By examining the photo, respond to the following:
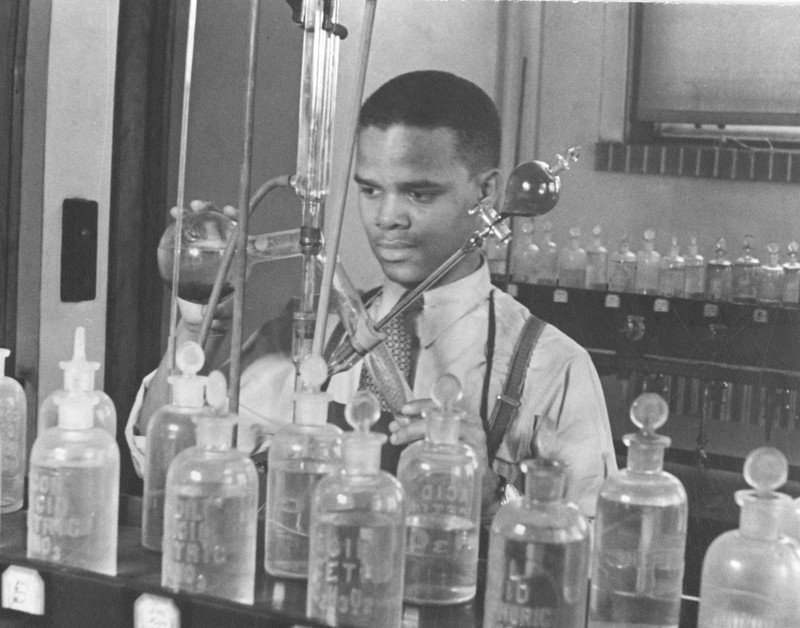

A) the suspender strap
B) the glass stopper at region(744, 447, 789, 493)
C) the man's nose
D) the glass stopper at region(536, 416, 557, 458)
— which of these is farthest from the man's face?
the glass stopper at region(744, 447, 789, 493)

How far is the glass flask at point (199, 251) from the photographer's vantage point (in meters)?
1.63

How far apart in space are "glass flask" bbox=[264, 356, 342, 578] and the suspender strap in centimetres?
20

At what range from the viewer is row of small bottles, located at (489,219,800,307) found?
52.0 inches

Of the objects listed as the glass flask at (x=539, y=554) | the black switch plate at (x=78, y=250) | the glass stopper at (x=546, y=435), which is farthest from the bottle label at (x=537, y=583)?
the black switch plate at (x=78, y=250)

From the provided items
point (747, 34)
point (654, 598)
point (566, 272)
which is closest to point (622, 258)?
point (566, 272)

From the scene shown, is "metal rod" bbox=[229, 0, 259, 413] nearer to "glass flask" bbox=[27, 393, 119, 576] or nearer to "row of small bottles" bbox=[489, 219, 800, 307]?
"glass flask" bbox=[27, 393, 119, 576]

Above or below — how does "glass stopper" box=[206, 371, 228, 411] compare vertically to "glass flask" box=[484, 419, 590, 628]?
above

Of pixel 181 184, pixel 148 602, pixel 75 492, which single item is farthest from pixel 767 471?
pixel 181 184

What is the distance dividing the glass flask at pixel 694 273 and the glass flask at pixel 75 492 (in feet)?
2.31

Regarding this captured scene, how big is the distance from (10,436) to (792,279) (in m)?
1.06

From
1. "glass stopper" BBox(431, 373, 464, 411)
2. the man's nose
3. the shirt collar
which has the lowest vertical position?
"glass stopper" BBox(431, 373, 464, 411)

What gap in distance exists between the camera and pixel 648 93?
53.5 inches

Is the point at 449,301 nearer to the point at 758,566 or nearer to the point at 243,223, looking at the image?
the point at 243,223

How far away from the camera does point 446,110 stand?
4.74ft
